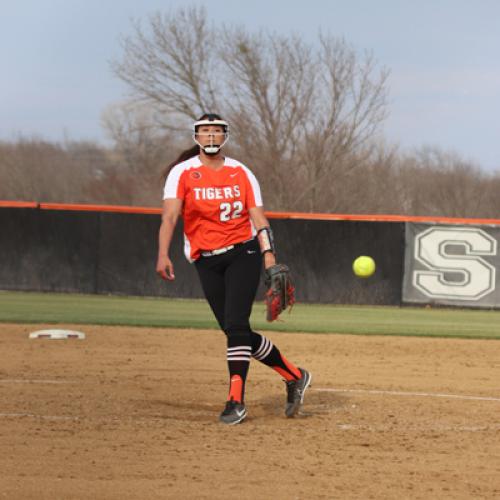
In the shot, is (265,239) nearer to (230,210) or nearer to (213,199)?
(230,210)

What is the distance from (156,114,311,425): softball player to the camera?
19.8 feet

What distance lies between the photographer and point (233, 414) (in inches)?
237

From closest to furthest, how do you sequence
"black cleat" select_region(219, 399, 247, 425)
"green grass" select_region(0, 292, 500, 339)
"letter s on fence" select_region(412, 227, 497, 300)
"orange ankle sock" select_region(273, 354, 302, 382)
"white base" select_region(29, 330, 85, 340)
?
"black cleat" select_region(219, 399, 247, 425) < "orange ankle sock" select_region(273, 354, 302, 382) < "white base" select_region(29, 330, 85, 340) < "green grass" select_region(0, 292, 500, 339) < "letter s on fence" select_region(412, 227, 497, 300)

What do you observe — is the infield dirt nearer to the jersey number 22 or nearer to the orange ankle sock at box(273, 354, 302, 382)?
the orange ankle sock at box(273, 354, 302, 382)

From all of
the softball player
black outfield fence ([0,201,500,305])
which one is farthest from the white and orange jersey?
black outfield fence ([0,201,500,305])

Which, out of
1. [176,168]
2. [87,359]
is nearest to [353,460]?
[176,168]

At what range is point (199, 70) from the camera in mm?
29344

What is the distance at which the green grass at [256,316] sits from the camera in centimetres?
1300

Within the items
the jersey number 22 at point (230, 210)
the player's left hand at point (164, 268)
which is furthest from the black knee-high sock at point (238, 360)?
the jersey number 22 at point (230, 210)

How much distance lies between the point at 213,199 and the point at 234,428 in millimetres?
1277

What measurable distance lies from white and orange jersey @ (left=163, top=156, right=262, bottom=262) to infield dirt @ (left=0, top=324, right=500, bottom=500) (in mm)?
1058

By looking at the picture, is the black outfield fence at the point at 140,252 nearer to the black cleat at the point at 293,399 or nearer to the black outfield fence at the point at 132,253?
the black outfield fence at the point at 132,253

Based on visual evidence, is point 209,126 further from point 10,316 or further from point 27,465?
point 10,316

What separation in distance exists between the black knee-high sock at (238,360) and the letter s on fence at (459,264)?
11592 mm
